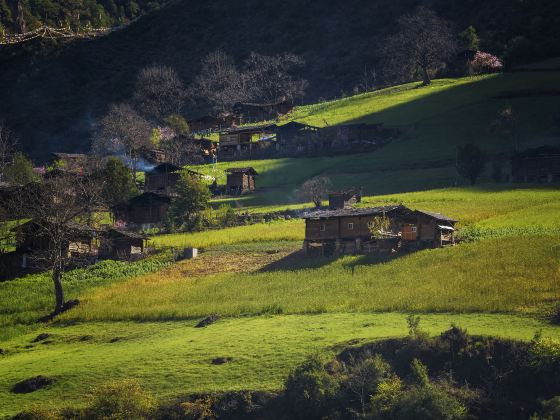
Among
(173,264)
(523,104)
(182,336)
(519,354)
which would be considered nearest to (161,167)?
(173,264)

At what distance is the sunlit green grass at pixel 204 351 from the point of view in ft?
157

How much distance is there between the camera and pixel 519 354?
145ft

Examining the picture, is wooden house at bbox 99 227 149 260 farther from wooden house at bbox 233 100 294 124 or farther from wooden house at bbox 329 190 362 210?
wooden house at bbox 233 100 294 124

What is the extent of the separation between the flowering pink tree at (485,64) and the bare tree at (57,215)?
75031mm

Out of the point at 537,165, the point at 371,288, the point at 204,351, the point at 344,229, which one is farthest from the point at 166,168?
the point at 204,351

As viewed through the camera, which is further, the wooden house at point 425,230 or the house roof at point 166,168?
the house roof at point 166,168

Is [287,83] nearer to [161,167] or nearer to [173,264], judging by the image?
[161,167]

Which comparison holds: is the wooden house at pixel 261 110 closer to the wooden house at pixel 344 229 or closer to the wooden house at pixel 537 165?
the wooden house at pixel 537 165

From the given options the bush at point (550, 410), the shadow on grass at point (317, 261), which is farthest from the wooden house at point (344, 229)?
the bush at point (550, 410)

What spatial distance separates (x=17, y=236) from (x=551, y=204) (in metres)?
47.4

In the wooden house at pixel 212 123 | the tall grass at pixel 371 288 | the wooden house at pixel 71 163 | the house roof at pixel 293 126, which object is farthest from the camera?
the wooden house at pixel 212 123

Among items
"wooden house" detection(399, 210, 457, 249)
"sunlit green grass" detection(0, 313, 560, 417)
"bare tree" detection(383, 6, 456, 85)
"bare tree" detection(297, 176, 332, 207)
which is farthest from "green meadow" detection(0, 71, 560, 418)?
"bare tree" detection(383, 6, 456, 85)

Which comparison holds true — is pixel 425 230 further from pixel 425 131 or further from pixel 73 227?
pixel 425 131

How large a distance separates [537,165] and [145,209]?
43.2 m
